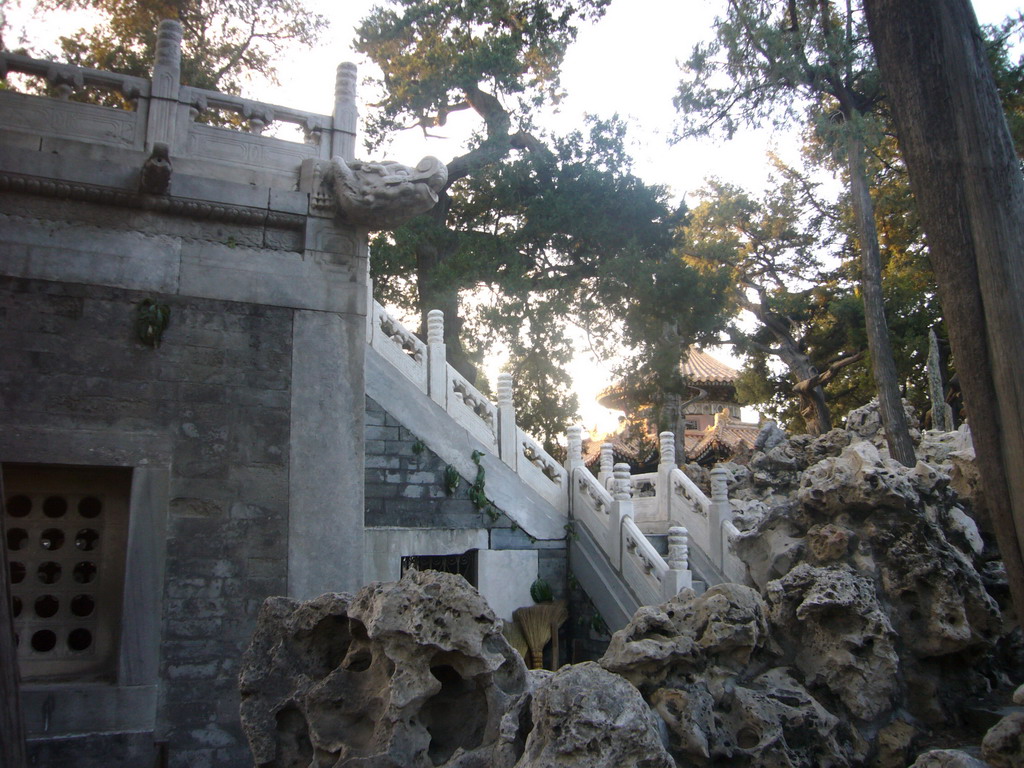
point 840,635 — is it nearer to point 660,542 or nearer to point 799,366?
point 660,542

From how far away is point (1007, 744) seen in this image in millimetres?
3371

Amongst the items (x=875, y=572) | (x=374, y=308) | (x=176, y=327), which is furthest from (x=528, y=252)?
(x=875, y=572)

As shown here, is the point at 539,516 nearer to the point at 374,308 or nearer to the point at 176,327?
the point at 374,308

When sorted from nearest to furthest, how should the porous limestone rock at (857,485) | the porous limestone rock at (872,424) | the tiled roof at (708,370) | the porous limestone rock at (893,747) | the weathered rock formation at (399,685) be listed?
the weathered rock formation at (399,685) → the porous limestone rock at (893,747) → the porous limestone rock at (857,485) → the porous limestone rock at (872,424) → the tiled roof at (708,370)

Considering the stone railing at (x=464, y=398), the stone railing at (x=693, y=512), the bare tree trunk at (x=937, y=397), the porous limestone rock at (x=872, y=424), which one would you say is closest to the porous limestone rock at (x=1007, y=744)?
the stone railing at (x=693, y=512)

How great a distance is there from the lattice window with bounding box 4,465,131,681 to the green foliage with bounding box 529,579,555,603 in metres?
4.60

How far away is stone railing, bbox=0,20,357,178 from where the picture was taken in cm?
606

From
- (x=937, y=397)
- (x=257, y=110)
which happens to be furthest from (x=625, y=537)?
(x=937, y=397)

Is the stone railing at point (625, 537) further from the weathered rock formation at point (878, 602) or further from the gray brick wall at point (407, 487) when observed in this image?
the weathered rock formation at point (878, 602)

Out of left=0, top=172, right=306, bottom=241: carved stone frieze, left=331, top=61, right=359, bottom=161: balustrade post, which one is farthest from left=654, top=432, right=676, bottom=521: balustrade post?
left=0, top=172, right=306, bottom=241: carved stone frieze

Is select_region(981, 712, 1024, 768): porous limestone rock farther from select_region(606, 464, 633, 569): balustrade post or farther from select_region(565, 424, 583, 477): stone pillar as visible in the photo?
select_region(565, 424, 583, 477): stone pillar

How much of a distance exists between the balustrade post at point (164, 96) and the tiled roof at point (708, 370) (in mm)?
18668

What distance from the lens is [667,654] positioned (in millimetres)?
3891

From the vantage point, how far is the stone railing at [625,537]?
8516 mm
